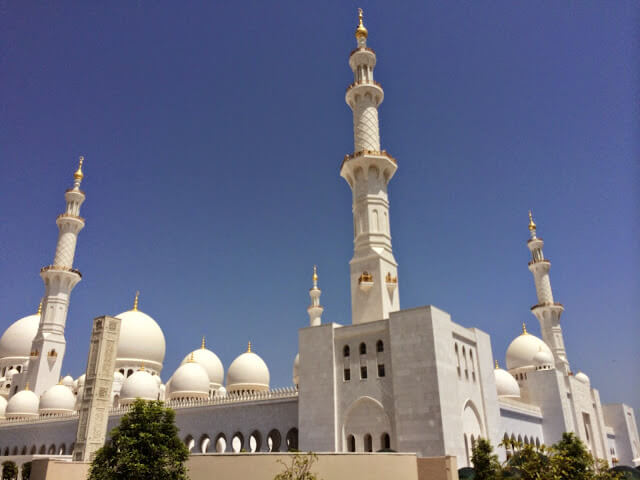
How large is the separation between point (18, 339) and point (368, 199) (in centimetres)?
3921

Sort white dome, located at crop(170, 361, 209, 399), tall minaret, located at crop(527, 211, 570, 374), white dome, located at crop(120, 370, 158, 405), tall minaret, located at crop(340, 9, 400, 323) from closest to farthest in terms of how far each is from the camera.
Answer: tall minaret, located at crop(340, 9, 400, 323)
white dome, located at crop(120, 370, 158, 405)
white dome, located at crop(170, 361, 209, 399)
tall minaret, located at crop(527, 211, 570, 374)

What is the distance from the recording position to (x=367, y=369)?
84.3ft

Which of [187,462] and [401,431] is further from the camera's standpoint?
[401,431]

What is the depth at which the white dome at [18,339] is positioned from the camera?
50094 millimetres

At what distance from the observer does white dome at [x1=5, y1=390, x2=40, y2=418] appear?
1625 inches

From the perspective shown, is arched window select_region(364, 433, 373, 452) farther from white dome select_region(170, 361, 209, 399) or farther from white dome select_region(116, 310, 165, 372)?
white dome select_region(116, 310, 165, 372)

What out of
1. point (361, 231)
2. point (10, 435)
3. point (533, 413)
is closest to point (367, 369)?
point (361, 231)

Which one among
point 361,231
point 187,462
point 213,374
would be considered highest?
point 361,231

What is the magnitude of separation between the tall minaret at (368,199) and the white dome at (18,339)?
36.8 meters

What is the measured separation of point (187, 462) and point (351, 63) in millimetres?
25684

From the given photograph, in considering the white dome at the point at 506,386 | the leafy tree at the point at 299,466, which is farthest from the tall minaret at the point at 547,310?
the leafy tree at the point at 299,466

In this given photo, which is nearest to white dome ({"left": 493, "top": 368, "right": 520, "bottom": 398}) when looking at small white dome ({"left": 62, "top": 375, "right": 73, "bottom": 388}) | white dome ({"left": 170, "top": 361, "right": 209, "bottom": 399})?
white dome ({"left": 170, "top": 361, "right": 209, "bottom": 399})

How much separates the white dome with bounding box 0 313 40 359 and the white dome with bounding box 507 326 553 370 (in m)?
43.8

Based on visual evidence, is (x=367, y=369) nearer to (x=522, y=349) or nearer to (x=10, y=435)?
(x=522, y=349)
